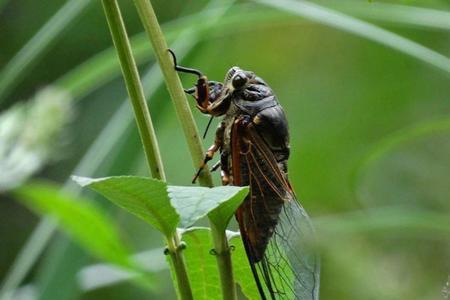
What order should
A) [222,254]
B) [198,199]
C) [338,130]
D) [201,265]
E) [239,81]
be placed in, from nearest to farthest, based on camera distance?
[198,199] → [222,254] → [201,265] → [239,81] → [338,130]

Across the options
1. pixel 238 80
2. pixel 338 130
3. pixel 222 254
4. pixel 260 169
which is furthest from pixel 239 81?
pixel 338 130

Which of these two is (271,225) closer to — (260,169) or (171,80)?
(260,169)

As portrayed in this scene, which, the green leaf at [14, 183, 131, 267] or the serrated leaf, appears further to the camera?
the green leaf at [14, 183, 131, 267]

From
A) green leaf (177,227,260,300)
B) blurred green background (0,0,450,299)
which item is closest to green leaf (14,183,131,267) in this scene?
green leaf (177,227,260,300)

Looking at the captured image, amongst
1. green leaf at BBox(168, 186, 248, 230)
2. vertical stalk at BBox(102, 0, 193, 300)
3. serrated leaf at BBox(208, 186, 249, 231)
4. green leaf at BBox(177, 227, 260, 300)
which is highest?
vertical stalk at BBox(102, 0, 193, 300)

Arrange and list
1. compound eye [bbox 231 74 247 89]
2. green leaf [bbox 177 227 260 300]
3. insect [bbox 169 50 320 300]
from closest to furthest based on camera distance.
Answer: green leaf [bbox 177 227 260 300], insect [bbox 169 50 320 300], compound eye [bbox 231 74 247 89]

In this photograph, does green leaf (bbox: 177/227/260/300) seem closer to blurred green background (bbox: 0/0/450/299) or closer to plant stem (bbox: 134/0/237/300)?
plant stem (bbox: 134/0/237/300)
